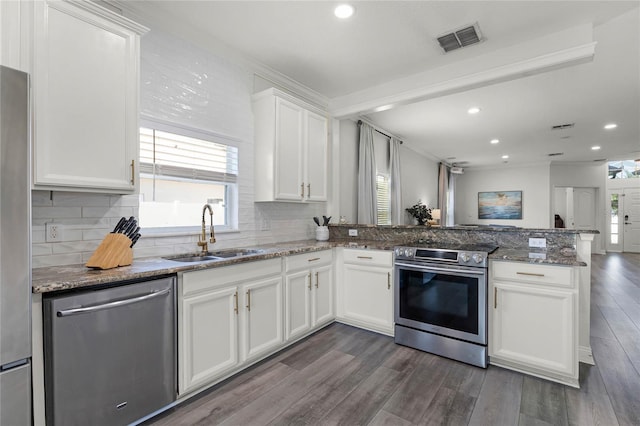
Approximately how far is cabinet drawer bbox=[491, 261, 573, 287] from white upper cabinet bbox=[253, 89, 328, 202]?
196 centimetres

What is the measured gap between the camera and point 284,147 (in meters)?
3.18

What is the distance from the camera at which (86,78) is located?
1.78 meters

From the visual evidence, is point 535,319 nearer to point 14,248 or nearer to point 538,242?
point 538,242

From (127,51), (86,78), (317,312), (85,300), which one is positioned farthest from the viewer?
(317,312)

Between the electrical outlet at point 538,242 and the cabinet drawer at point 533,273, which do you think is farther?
the electrical outlet at point 538,242

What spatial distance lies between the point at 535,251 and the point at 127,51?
3389 millimetres

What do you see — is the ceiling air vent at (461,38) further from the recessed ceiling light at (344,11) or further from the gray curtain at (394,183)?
the gray curtain at (394,183)

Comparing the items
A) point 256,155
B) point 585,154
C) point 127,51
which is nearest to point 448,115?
point 256,155

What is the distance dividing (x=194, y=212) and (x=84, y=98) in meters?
1.20

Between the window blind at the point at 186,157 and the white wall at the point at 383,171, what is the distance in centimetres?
191

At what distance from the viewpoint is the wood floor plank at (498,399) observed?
183 centimetres

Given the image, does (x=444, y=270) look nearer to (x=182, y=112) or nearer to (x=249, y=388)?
(x=249, y=388)

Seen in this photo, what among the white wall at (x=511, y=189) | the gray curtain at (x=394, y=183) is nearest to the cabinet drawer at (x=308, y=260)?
the gray curtain at (x=394, y=183)

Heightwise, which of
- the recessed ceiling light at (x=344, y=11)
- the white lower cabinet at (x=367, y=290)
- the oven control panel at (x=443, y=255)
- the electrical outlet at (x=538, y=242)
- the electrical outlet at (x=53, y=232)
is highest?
the recessed ceiling light at (x=344, y=11)
